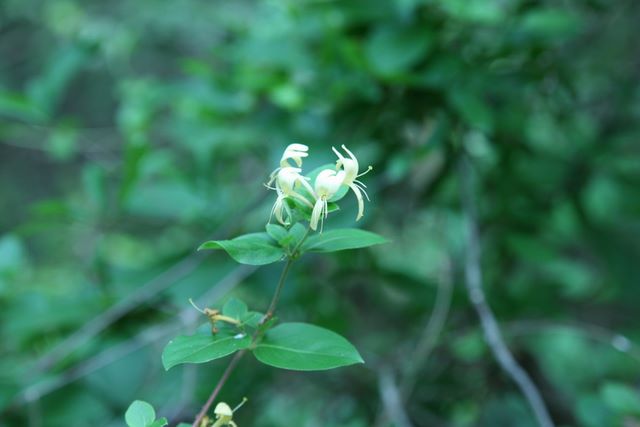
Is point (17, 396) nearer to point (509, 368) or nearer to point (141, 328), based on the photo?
point (141, 328)

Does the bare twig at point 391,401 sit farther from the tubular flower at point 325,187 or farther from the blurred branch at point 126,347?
the tubular flower at point 325,187

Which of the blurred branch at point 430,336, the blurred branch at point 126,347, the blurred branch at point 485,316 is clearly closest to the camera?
the blurred branch at point 485,316

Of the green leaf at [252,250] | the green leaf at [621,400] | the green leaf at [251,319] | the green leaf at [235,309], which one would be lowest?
the green leaf at [621,400]

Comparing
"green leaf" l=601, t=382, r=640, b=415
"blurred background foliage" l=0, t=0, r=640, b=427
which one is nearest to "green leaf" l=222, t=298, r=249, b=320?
"blurred background foliage" l=0, t=0, r=640, b=427

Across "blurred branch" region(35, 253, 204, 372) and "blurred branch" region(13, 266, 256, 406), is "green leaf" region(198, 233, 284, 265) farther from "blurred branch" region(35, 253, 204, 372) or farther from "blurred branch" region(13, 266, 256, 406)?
"blurred branch" region(35, 253, 204, 372)

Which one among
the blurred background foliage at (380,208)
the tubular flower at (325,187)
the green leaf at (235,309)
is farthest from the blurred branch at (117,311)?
the tubular flower at (325,187)

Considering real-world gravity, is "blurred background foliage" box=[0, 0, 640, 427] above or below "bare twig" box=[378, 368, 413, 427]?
above
